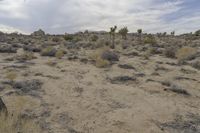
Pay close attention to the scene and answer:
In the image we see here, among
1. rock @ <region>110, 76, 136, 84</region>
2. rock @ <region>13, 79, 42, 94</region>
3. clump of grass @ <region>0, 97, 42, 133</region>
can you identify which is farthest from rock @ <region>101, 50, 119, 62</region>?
clump of grass @ <region>0, 97, 42, 133</region>

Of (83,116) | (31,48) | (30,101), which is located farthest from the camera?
(31,48)

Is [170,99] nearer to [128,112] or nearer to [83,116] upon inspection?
[128,112]

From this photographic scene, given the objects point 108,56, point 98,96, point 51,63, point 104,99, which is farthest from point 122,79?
point 108,56

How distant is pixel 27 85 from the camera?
16031mm

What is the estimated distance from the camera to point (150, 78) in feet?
61.7

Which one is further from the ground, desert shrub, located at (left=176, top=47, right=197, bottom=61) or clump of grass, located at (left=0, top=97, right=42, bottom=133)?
clump of grass, located at (left=0, top=97, right=42, bottom=133)

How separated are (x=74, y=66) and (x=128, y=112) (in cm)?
930

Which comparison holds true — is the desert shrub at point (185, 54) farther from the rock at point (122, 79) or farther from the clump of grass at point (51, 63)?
the clump of grass at point (51, 63)

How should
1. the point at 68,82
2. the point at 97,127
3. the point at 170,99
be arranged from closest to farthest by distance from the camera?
1. the point at 97,127
2. the point at 170,99
3. the point at 68,82

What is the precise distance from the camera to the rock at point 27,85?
1524 cm

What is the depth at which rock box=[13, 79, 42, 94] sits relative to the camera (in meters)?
15.2

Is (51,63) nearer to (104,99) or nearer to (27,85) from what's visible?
(27,85)

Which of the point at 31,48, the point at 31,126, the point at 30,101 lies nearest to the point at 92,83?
the point at 30,101

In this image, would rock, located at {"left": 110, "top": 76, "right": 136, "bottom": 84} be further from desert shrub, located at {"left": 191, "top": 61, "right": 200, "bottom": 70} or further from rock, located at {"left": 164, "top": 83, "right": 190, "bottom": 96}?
desert shrub, located at {"left": 191, "top": 61, "right": 200, "bottom": 70}
